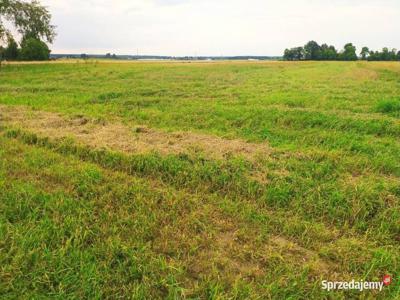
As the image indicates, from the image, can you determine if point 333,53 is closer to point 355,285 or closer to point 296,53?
point 296,53

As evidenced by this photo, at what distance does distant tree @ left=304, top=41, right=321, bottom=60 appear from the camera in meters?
89.7

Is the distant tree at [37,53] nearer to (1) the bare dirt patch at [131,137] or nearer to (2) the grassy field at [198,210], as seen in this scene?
(1) the bare dirt patch at [131,137]

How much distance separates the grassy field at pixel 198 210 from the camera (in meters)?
2.48

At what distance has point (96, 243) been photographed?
2869 mm

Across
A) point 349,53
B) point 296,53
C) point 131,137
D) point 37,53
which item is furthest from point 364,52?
point 131,137

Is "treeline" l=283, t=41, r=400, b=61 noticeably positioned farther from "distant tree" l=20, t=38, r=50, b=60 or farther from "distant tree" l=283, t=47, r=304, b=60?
"distant tree" l=20, t=38, r=50, b=60

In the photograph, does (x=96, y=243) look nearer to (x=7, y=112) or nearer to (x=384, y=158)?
(x=384, y=158)

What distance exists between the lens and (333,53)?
86875mm

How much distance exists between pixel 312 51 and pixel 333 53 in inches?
256

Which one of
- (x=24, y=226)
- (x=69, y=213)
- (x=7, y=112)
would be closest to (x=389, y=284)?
(x=69, y=213)

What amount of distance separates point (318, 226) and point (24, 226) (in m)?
3.16

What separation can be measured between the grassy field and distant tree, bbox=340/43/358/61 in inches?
3541

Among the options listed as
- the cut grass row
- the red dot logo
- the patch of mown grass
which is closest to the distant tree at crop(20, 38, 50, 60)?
the patch of mown grass

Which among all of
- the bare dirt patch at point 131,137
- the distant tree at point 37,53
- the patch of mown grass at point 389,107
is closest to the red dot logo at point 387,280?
the bare dirt patch at point 131,137
